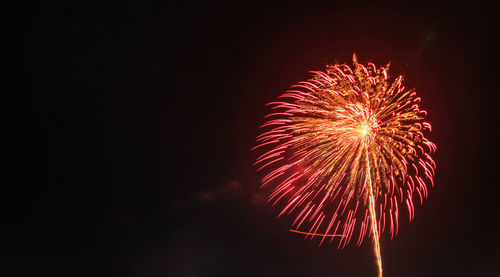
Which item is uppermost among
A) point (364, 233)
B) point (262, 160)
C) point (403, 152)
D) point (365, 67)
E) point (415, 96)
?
point (365, 67)

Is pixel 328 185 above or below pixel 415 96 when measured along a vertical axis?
below

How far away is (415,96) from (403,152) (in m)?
1.38

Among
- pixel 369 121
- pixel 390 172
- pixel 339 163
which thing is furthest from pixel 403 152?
pixel 339 163

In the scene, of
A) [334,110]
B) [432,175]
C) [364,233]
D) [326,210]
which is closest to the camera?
[334,110]

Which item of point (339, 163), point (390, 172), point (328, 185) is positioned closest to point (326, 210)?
point (328, 185)

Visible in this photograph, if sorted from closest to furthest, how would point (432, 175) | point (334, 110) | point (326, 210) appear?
point (334, 110) < point (326, 210) < point (432, 175)

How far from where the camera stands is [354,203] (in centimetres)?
689

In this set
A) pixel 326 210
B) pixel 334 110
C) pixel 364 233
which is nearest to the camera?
pixel 334 110

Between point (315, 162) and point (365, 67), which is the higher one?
point (365, 67)

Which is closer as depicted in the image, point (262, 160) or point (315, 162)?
point (315, 162)

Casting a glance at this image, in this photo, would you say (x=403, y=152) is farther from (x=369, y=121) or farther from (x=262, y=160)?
(x=262, y=160)

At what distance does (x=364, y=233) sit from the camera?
297 inches

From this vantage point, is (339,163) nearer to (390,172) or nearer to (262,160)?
(390,172)

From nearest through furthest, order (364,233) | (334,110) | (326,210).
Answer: (334,110) < (326,210) < (364,233)
